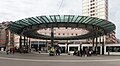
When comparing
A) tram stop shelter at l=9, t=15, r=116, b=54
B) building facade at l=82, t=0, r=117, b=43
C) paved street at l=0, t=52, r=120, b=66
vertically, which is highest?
building facade at l=82, t=0, r=117, b=43

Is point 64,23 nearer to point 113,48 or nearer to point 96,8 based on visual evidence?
point 113,48

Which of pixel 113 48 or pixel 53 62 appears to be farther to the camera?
pixel 113 48

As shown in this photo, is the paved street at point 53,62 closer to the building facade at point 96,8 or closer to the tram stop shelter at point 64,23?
the tram stop shelter at point 64,23

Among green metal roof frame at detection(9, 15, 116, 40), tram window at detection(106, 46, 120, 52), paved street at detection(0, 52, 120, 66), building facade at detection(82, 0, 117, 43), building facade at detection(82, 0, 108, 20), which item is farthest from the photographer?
building facade at detection(82, 0, 108, 20)

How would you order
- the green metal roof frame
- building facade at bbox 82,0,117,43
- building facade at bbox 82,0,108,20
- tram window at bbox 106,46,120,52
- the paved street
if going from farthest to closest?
building facade at bbox 82,0,108,20 < building facade at bbox 82,0,117,43 < tram window at bbox 106,46,120,52 < the green metal roof frame < the paved street

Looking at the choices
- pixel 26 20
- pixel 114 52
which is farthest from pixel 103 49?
pixel 26 20

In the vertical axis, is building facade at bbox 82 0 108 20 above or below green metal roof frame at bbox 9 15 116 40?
above

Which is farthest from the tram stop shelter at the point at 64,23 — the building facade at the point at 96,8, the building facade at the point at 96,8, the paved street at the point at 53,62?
the building facade at the point at 96,8

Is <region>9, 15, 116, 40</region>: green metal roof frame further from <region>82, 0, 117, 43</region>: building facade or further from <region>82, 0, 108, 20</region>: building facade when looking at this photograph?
<region>82, 0, 108, 20</region>: building facade

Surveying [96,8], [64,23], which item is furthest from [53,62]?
[96,8]

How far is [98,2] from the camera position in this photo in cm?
14512

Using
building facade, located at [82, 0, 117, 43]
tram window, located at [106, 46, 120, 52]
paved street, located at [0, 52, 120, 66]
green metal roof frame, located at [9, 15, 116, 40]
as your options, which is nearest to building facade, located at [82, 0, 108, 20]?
building facade, located at [82, 0, 117, 43]

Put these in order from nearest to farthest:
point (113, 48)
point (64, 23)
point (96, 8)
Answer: point (64, 23) < point (113, 48) < point (96, 8)

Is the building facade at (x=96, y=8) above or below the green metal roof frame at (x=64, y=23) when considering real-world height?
above
